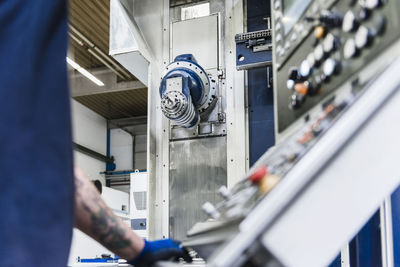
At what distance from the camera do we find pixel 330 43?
0.75 meters

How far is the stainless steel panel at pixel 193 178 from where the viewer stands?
2285 millimetres

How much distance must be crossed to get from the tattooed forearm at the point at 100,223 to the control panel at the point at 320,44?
463 mm

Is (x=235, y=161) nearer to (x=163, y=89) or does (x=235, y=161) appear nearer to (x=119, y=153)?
(x=163, y=89)

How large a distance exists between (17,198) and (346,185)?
487mm

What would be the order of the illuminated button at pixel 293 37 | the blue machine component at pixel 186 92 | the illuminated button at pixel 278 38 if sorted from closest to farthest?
the illuminated button at pixel 293 37, the illuminated button at pixel 278 38, the blue machine component at pixel 186 92

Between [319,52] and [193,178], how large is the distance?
1623 mm

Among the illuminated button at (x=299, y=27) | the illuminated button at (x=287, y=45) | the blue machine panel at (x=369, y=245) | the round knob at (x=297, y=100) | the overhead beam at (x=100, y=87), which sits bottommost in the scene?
the blue machine panel at (x=369, y=245)

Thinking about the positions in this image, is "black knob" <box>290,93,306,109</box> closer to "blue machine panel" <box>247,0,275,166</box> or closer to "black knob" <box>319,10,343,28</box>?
"black knob" <box>319,10,343,28</box>

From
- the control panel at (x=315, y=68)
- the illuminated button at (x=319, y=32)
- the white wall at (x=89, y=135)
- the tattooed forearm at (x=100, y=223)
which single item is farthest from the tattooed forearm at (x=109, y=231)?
the white wall at (x=89, y=135)

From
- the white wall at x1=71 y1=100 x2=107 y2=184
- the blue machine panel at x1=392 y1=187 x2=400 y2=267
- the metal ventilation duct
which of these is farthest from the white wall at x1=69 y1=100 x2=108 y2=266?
the blue machine panel at x1=392 y1=187 x2=400 y2=267

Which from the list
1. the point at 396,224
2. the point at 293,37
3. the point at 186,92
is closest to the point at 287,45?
the point at 293,37

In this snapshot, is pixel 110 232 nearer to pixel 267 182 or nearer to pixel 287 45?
pixel 267 182

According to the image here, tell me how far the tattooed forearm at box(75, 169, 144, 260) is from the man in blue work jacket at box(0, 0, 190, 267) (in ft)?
0.55

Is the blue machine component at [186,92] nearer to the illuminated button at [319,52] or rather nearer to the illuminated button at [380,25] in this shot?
the illuminated button at [319,52]
